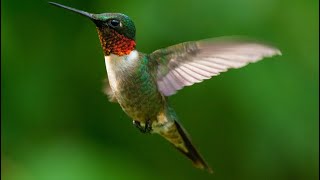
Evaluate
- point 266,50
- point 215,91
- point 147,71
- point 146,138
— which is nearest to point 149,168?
point 146,138

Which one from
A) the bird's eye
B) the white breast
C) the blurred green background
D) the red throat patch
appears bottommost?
the blurred green background

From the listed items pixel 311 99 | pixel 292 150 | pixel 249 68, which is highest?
pixel 249 68

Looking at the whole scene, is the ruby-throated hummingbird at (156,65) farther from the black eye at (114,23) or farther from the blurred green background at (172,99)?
the blurred green background at (172,99)

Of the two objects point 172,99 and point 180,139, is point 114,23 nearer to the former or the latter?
point 180,139

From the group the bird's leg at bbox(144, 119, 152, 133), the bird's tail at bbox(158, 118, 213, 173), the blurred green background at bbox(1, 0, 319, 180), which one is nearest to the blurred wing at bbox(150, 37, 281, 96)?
the bird's leg at bbox(144, 119, 152, 133)

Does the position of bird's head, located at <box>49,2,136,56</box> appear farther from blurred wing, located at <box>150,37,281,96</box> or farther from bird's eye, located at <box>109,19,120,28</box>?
blurred wing, located at <box>150,37,281,96</box>

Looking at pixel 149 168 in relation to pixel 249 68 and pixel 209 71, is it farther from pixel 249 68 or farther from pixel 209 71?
pixel 209 71

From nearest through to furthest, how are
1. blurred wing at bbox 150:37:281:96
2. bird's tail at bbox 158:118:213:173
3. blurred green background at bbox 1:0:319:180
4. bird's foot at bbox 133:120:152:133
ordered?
blurred wing at bbox 150:37:281:96
bird's foot at bbox 133:120:152:133
bird's tail at bbox 158:118:213:173
blurred green background at bbox 1:0:319:180
